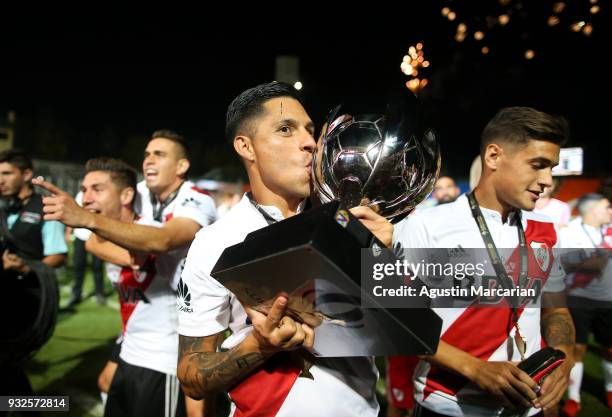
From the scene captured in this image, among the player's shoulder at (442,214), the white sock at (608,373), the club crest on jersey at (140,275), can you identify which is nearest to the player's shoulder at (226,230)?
the player's shoulder at (442,214)

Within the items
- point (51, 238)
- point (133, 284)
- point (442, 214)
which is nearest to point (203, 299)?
point (442, 214)

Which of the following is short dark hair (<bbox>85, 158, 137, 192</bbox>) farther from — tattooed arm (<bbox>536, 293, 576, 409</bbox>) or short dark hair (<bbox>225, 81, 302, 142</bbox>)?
tattooed arm (<bbox>536, 293, 576, 409</bbox>)

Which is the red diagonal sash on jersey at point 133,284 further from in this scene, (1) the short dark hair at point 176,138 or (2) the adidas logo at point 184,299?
(2) the adidas logo at point 184,299

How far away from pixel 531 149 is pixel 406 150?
114cm

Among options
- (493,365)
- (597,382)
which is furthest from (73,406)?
(597,382)

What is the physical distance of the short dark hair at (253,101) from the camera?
185 cm

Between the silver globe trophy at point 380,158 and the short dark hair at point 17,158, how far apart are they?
167 inches

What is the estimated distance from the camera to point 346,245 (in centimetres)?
107

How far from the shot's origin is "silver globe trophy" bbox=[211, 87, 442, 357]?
3.43 ft

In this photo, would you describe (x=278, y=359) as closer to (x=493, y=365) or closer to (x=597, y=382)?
(x=493, y=365)

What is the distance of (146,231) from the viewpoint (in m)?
2.73

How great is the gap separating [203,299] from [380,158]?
83 cm

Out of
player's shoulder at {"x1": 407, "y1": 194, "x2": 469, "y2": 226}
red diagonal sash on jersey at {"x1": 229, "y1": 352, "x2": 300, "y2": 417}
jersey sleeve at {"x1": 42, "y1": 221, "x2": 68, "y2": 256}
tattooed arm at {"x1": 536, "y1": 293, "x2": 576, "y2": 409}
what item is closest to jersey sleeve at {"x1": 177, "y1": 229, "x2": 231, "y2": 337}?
red diagonal sash on jersey at {"x1": 229, "y1": 352, "x2": 300, "y2": 417}

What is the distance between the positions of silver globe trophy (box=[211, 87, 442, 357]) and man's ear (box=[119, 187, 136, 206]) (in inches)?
97.7
